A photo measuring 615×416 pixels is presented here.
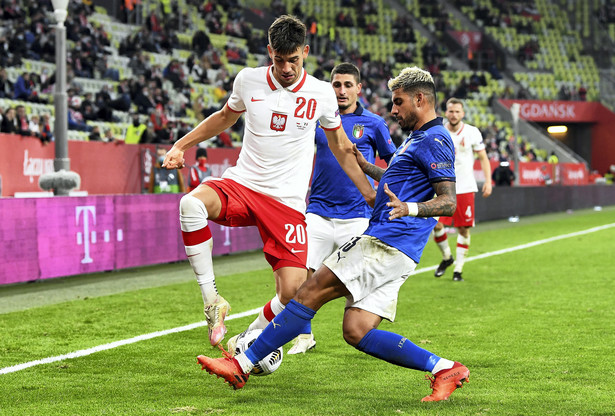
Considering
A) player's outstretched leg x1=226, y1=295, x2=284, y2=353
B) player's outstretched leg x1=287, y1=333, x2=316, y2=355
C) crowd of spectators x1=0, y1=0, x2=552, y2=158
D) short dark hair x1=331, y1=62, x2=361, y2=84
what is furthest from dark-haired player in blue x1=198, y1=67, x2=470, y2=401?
crowd of spectators x1=0, y1=0, x2=552, y2=158

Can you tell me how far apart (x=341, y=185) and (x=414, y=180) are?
236 centimetres

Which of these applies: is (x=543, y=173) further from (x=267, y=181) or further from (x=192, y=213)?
(x=192, y=213)

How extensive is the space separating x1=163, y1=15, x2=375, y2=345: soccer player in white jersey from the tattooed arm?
46.6 inches

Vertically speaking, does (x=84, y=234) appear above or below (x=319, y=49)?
below

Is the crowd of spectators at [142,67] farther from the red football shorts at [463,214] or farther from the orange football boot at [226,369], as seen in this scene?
the orange football boot at [226,369]

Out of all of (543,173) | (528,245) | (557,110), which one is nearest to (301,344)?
(528,245)

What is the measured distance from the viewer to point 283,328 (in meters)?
5.18

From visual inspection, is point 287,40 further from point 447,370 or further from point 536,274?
point 536,274

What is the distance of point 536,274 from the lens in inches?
509

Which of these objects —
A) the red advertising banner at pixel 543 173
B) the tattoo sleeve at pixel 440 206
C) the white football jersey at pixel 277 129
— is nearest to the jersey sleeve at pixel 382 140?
the white football jersey at pixel 277 129

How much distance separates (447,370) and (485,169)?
831 centimetres

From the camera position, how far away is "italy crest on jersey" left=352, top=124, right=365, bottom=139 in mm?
7562

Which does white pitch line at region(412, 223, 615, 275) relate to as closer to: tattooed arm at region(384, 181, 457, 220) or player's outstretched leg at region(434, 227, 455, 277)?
player's outstretched leg at region(434, 227, 455, 277)

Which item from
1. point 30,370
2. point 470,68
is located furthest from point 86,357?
point 470,68
